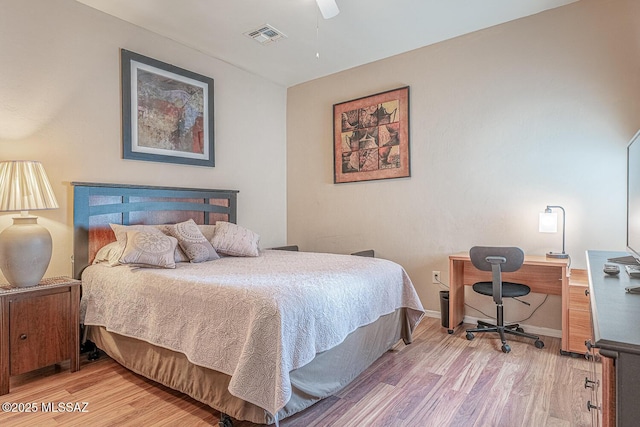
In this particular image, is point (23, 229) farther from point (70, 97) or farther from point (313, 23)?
point (313, 23)

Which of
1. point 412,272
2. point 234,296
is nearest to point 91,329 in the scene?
point 234,296

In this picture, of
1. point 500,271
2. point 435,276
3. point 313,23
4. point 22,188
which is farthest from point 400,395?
point 313,23

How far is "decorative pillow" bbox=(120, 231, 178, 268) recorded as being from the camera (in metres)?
2.44

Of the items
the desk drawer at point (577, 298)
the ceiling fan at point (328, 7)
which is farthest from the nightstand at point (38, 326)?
the desk drawer at point (577, 298)

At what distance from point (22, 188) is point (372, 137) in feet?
10.5

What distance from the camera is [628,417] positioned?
0.68 meters

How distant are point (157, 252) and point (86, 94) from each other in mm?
1557

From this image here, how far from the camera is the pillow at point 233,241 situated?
10.3 ft

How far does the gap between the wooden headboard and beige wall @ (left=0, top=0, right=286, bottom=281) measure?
4.2 inches

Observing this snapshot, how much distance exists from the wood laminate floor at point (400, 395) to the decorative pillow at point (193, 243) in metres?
0.94

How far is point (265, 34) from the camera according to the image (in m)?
3.37

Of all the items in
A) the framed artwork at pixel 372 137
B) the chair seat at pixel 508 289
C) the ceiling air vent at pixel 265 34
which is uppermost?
the ceiling air vent at pixel 265 34

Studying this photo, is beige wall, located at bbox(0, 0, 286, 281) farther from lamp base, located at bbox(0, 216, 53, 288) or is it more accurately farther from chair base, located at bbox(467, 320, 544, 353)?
chair base, located at bbox(467, 320, 544, 353)

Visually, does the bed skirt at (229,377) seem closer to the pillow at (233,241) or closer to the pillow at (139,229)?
the pillow at (139,229)
